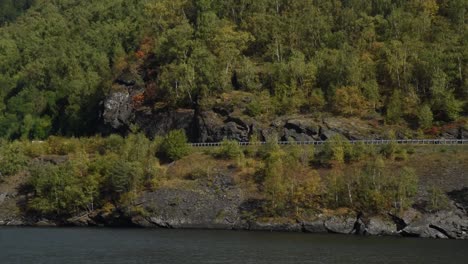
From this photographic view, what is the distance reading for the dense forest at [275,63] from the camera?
444 ft

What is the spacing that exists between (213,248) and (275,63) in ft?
242

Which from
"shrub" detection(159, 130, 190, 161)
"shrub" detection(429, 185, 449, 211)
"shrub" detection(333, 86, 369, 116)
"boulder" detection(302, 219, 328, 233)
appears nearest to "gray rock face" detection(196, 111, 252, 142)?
"shrub" detection(159, 130, 190, 161)

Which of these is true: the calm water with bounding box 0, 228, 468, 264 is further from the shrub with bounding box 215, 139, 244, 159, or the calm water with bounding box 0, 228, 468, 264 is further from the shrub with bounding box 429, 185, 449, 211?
the shrub with bounding box 215, 139, 244, 159

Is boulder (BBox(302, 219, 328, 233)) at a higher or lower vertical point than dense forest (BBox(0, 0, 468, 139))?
lower

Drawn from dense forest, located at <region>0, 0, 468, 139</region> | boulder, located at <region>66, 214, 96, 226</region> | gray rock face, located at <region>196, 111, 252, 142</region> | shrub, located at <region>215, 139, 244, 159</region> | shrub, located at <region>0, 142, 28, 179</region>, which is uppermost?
dense forest, located at <region>0, 0, 468, 139</region>

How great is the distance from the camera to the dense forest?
13538cm

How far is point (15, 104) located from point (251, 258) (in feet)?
406

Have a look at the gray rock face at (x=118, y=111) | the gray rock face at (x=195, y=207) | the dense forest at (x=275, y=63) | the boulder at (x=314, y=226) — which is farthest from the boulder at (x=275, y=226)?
the gray rock face at (x=118, y=111)

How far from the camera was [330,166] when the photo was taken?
112812 millimetres

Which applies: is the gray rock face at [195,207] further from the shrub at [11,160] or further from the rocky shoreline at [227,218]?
the shrub at [11,160]

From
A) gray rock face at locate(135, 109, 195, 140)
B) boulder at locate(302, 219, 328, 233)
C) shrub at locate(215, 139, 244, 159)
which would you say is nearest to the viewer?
boulder at locate(302, 219, 328, 233)

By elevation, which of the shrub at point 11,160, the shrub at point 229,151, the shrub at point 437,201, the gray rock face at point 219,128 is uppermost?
the gray rock face at point 219,128

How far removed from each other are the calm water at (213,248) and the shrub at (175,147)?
24285 millimetres

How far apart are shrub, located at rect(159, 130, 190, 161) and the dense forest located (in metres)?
19.1
